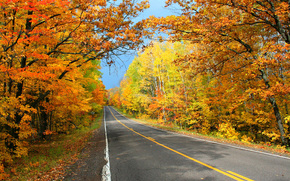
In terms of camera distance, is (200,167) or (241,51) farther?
(241,51)

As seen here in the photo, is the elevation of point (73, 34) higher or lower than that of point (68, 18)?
lower

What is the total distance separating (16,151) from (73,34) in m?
6.00

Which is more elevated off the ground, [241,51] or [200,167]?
[241,51]

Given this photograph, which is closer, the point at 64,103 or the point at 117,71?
the point at 117,71

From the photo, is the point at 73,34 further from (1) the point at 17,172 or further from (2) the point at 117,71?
(1) the point at 17,172

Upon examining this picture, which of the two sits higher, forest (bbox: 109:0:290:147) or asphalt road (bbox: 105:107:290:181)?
forest (bbox: 109:0:290:147)

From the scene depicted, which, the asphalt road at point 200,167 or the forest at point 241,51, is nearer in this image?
the asphalt road at point 200,167

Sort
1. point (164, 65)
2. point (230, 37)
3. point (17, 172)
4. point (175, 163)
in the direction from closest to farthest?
1. point (175, 163)
2. point (17, 172)
3. point (230, 37)
4. point (164, 65)

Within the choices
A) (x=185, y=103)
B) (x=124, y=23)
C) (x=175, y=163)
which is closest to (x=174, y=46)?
(x=185, y=103)

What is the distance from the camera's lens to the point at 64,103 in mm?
11359

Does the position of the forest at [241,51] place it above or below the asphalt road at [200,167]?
above

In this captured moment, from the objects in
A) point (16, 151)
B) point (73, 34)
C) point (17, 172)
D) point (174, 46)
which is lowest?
point (17, 172)

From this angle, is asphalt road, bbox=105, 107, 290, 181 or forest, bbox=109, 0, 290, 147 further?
forest, bbox=109, 0, 290, 147

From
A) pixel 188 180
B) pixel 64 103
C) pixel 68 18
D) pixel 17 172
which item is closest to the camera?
pixel 188 180
